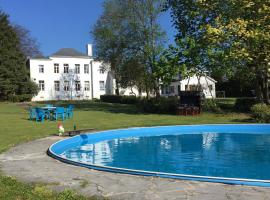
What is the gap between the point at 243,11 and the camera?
22.8 metres

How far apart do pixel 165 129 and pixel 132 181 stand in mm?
11716

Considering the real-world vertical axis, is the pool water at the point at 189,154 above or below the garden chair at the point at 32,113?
below

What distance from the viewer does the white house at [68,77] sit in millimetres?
57188

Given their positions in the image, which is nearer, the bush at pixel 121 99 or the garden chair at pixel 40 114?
the garden chair at pixel 40 114

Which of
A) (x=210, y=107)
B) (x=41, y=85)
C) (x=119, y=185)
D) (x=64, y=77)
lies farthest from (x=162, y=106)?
(x=64, y=77)

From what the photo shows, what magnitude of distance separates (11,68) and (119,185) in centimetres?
4627

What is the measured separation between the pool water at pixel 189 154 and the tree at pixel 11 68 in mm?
35969

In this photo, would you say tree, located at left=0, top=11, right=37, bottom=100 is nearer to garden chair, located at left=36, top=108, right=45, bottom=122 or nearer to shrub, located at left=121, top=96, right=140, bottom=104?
shrub, located at left=121, top=96, right=140, bottom=104

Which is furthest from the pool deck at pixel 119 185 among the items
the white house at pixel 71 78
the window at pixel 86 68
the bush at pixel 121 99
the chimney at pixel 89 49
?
the chimney at pixel 89 49

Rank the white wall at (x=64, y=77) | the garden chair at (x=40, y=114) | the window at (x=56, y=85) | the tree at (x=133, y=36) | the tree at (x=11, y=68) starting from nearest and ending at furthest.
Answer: the garden chair at (x=40, y=114)
the tree at (x=133, y=36)
the tree at (x=11, y=68)
the white wall at (x=64, y=77)
the window at (x=56, y=85)

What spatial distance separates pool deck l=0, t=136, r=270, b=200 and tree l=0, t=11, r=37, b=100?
42.0 m

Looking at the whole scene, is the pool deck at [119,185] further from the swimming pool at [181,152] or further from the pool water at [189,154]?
the pool water at [189,154]

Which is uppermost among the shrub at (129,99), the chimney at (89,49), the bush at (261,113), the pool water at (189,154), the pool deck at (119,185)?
the chimney at (89,49)

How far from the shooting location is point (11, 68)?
4994cm
